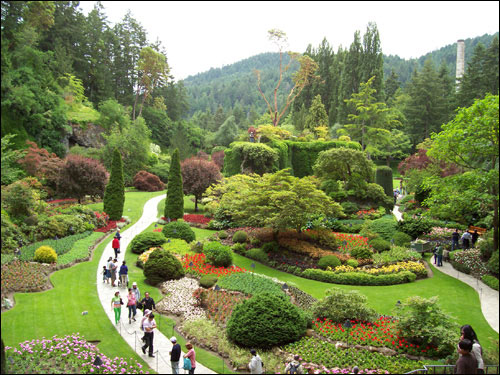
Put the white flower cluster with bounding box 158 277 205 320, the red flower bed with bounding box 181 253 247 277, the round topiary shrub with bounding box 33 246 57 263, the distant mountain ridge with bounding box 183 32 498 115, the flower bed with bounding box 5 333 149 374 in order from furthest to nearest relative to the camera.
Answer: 1. the distant mountain ridge with bounding box 183 32 498 115
2. the red flower bed with bounding box 181 253 247 277
3. the round topiary shrub with bounding box 33 246 57 263
4. the white flower cluster with bounding box 158 277 205 320
5. the flower bed with bounding box 5 333 149 374

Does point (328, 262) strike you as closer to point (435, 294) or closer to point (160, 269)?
point (435, 294)

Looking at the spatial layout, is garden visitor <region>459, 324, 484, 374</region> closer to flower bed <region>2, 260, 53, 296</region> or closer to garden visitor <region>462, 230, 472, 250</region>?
garden visitor <region>462, 230, 472, 250</region>

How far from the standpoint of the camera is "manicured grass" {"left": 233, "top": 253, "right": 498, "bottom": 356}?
12.6m

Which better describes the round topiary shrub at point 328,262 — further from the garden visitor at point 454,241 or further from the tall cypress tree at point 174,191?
the tall cypress tree at point 174,191

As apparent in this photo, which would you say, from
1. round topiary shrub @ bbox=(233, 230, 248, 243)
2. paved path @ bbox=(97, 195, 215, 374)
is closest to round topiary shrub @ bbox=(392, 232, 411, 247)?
round topiary shrub @ bbox=(233, 230, 248, 243)

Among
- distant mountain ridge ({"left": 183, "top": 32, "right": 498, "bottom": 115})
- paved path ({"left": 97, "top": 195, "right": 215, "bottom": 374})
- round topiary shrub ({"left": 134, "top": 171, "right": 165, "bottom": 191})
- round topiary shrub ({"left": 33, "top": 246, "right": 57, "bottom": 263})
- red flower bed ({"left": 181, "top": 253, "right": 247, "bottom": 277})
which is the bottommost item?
paved path ({"left": 97, "top": 195, "right": 215, "bottom": 374})

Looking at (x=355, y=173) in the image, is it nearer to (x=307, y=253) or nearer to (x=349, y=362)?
(x=307, y=253)

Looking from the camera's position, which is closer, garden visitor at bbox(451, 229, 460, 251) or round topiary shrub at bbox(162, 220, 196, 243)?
garden visitor at bbox(451, 229, 460, 251)

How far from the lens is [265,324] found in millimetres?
11266

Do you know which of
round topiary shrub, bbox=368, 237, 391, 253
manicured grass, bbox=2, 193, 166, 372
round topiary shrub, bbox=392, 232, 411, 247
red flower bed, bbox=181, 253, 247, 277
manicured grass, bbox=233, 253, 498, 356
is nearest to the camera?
manicured grass, bbox=2, 193, 166, 372

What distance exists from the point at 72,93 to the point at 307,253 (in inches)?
1294

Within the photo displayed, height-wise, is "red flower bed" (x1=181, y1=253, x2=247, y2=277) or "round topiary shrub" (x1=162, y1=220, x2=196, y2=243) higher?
"round topiary shrub" (x1=162, y1=220, x2=196, y2=243)

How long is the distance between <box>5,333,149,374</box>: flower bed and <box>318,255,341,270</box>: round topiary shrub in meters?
10.9

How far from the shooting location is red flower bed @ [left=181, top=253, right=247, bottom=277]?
1816 centimetres
